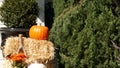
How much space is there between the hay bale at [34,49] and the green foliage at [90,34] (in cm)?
31

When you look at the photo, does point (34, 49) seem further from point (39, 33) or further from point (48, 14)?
point (48, 14)

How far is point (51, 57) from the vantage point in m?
9.13

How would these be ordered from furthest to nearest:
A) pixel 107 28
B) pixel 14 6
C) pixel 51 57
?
pixel 14 6 < pixel 51 57 < pixel 107 28

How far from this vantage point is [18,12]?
10789 millimetres

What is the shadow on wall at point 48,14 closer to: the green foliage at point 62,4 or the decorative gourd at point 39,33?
the green foliage at point 62,4

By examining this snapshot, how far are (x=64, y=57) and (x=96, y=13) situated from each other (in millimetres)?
1113

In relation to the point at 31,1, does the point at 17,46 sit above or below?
below

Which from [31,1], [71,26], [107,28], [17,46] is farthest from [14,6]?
[107,28]

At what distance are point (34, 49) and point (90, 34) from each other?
1.32 m

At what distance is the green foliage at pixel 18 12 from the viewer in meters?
10.8

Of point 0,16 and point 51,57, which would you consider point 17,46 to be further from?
point 0,16

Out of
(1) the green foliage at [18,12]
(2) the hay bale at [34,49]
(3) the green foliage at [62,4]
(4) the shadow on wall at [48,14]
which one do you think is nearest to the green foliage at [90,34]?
(2) the hay bale at [34,49]

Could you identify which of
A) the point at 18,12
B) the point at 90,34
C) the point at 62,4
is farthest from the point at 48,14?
the point at 90,34

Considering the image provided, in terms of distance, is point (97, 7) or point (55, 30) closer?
point (97, 7)
